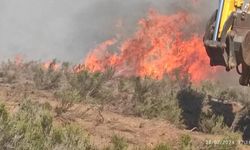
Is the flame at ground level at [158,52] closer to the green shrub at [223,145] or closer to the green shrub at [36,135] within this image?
the green shrub at [223,145]

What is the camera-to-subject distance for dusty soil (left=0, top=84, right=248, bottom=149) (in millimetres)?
9172

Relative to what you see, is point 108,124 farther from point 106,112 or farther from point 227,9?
point 227,9

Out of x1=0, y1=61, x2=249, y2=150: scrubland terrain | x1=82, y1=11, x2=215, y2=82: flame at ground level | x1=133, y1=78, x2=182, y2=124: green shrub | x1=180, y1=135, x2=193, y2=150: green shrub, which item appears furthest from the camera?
x1=82, y1=11, x2=215, y2=82: flame at ground level

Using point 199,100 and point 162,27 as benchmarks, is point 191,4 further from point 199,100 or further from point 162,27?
point 199,100

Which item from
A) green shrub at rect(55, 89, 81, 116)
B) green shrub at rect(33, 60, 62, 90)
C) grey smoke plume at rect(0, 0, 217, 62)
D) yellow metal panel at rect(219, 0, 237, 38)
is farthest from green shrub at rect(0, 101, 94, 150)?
grey smoke plume at rect(0, 0, 217, 62)

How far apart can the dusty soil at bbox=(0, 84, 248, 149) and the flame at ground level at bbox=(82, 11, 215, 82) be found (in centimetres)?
731

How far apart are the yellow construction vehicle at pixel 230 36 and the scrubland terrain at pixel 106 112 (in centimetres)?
140

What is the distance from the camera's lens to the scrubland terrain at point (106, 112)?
7.05m

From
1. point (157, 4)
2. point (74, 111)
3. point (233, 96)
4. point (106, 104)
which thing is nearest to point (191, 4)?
point (157, 4)

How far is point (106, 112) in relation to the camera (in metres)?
11.3

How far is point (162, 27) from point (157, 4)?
1698 millimetres

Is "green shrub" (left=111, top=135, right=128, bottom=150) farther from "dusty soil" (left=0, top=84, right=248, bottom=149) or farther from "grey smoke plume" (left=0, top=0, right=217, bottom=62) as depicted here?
"grey smoke plume" (left=0, top=0, right=217, bottom=62)

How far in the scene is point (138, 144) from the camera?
29.2ft

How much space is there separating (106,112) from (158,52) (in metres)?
8.45
